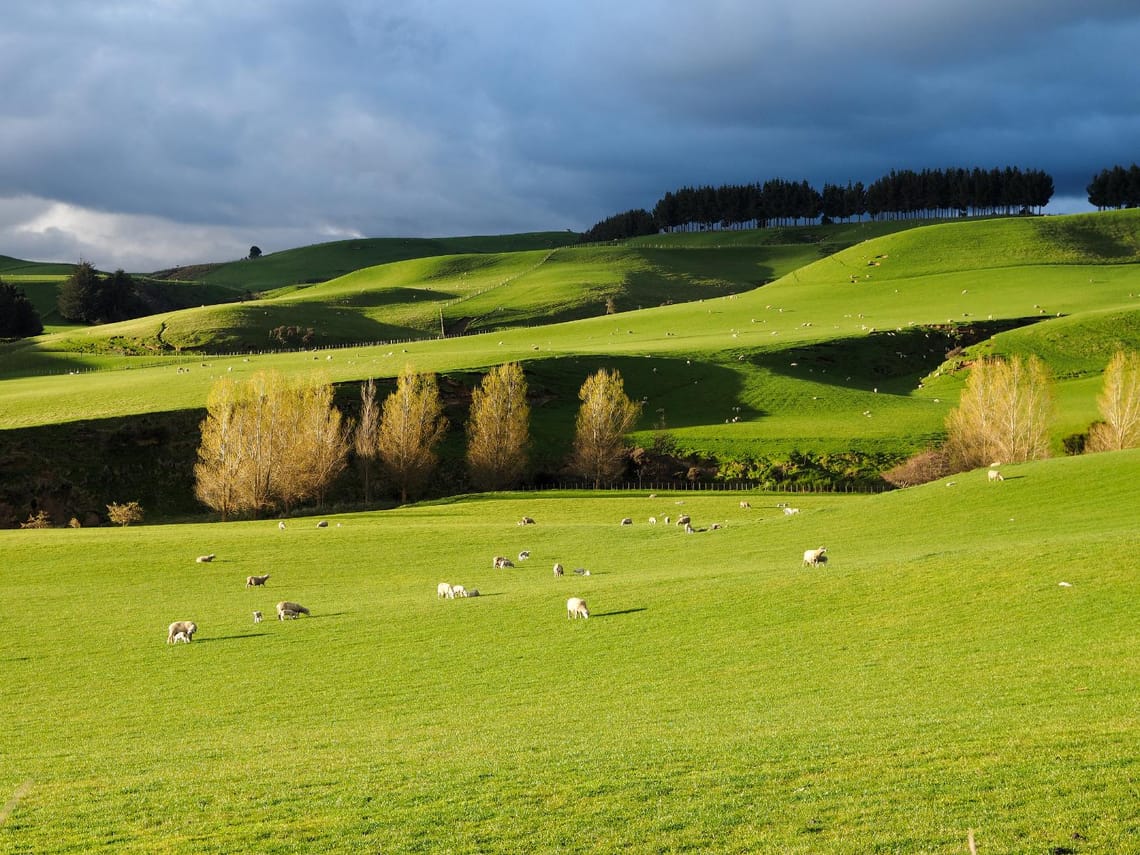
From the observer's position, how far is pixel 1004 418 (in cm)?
7688

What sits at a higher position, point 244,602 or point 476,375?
point 476,375

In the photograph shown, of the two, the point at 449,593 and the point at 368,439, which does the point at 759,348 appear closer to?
the point at 368,439

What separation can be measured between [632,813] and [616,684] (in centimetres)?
1075

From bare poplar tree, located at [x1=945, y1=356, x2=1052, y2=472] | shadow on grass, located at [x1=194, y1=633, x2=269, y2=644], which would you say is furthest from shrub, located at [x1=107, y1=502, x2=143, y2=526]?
bare poplar tree, located at [x1=945, y1=356, x2=1052, y2=472]

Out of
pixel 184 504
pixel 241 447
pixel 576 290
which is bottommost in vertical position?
pixel 184 504

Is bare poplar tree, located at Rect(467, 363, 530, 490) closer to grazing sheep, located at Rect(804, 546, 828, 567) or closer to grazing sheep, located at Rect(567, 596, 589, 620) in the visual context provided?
grazing sheep, located at Rect(804, 546, 828, 567)

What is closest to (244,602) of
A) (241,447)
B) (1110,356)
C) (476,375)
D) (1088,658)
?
(1088,658)

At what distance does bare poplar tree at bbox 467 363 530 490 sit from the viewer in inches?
3391

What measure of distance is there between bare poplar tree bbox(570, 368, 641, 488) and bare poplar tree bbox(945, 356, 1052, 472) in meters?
28.3

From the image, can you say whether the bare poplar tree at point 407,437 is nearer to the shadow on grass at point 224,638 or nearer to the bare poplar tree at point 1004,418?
the bare poplar tree at point 1004,418

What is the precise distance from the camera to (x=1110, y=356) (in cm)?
11181

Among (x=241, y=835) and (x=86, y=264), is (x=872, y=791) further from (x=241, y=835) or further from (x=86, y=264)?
(x=86, y=264)

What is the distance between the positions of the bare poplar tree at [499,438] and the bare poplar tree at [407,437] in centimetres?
360

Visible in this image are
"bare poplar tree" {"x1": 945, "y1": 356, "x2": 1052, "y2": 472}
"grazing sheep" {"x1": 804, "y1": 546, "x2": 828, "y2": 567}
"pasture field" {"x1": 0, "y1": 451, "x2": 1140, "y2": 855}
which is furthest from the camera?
"bare poplar tree" {"x1": 945, "y1": 356, "x2": 1052, "y2": 472}
